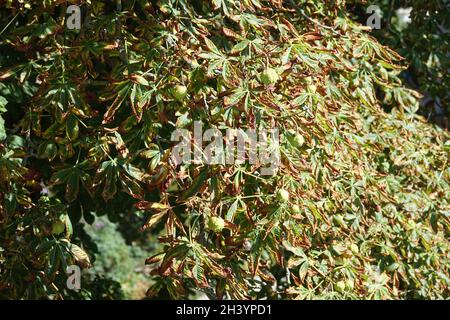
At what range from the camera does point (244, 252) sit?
2.50m

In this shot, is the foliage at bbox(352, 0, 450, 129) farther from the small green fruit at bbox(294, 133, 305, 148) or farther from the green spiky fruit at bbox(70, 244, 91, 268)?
the green spiky fruit at bbox(70, 244, 91, 268)

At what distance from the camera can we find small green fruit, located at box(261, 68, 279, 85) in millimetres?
2188

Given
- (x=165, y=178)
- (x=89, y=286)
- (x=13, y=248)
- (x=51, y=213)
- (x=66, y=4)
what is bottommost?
(x=89, y=286)

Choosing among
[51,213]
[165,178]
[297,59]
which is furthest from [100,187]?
[297,59]

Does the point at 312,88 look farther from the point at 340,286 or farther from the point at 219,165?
the point at 340,286

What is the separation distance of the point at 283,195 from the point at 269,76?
0.38 metres

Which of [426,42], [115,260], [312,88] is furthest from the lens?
[115,260]

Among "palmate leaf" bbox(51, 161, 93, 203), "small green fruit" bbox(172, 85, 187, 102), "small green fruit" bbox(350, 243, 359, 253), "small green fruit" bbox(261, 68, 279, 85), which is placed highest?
"small green fruit" bbox(261, 68, 279, 85)

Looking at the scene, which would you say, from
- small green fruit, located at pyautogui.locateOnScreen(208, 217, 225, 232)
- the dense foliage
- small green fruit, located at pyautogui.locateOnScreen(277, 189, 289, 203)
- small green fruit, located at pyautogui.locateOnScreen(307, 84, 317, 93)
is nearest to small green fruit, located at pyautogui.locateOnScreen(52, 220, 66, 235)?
the dense foliage

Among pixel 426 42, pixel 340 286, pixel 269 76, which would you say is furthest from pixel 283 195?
pixel 426 42

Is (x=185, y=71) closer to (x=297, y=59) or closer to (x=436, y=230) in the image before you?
(x=297, y=59)

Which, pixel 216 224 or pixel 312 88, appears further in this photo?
pixel 312 88

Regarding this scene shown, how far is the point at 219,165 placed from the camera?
7.14ft

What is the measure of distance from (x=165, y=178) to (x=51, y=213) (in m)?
0.52
